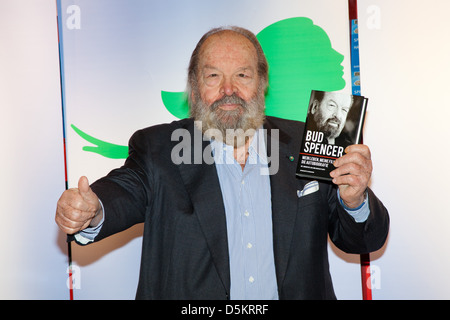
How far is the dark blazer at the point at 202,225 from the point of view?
6.91 ft

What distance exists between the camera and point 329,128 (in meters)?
2.08

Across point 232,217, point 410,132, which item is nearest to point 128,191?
point 232,217

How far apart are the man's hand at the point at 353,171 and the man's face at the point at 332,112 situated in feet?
0.37

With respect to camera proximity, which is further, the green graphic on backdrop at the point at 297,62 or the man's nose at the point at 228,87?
the green graphic on backdrop at the point at 297,62

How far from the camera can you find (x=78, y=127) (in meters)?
3.05

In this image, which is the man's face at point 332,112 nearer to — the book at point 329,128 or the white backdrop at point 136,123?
the book at point 329,128

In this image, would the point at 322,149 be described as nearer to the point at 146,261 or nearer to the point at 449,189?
the point at 146,261

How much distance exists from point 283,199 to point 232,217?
0.26m

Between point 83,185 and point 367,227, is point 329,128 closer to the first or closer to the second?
point 367,227

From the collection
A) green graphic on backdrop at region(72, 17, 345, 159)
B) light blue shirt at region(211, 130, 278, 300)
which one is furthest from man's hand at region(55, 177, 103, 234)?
green graphic on backdrop at region(72, 17, 345, 159)

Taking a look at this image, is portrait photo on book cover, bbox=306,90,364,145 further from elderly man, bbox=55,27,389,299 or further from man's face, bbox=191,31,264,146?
man's face, bbox=191,31,264,146

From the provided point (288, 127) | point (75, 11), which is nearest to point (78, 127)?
point (75, 11)

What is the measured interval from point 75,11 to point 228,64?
1249mm

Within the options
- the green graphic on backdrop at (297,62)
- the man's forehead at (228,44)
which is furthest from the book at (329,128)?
the green graphic on backdrop at (297,62)
